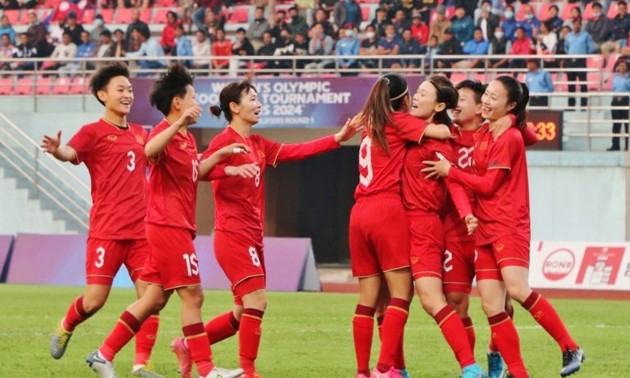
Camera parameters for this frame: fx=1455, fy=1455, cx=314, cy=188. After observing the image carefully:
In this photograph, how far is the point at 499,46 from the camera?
95.8 feet

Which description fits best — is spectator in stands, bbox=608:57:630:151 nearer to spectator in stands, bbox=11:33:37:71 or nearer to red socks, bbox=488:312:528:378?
spectator in stands, bbox=11:33:37:71

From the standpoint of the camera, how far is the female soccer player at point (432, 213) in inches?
400

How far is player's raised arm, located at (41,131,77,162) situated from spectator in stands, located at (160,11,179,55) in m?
21.1

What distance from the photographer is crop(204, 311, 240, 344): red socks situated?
11.2 metres

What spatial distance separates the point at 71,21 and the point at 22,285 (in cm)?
938

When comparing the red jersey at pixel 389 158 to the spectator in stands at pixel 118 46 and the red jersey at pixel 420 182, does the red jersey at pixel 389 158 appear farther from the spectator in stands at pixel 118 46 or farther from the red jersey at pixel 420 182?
the spectator in stands at pixel 118 46

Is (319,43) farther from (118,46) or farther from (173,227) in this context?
(173,227)

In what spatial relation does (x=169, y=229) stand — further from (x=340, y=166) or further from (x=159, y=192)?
(x=340, y=166)

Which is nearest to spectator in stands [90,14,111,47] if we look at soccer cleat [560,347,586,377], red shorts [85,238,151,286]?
red shorts [85,238,151,286]

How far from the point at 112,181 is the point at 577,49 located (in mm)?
18507

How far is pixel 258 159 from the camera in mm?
11117

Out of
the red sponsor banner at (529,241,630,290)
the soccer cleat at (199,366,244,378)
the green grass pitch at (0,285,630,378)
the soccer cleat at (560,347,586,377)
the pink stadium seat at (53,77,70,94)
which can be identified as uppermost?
the pink stadium seat at (53,77,70,94)

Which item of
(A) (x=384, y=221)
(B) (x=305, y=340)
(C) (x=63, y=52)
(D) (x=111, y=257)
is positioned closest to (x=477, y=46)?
(C) (x=63, y=52)

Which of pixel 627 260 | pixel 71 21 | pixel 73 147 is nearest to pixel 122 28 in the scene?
pixel 71 21
